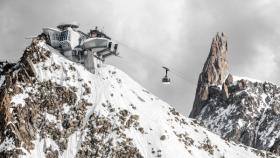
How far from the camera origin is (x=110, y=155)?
196250 mm

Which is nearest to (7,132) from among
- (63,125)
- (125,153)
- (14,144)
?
(14,144)

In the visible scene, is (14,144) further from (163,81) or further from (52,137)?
(163,81)

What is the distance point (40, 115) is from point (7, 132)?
1520 cm

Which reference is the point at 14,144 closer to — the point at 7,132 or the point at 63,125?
the point at 7,132

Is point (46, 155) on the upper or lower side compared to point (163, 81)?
lower

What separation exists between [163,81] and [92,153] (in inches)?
1209

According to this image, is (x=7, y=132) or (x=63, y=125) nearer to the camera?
(x=7, y=132)

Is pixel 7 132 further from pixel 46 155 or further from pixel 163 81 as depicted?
pixel 163 81

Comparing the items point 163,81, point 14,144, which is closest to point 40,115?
point 14,144

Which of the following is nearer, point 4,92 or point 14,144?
point 14,144

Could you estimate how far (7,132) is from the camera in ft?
609

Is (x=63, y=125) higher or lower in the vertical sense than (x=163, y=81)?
lower

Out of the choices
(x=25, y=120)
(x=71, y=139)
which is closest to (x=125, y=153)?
(x=71, y=139)

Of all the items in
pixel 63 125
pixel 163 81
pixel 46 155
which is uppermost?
pixel 163 81
